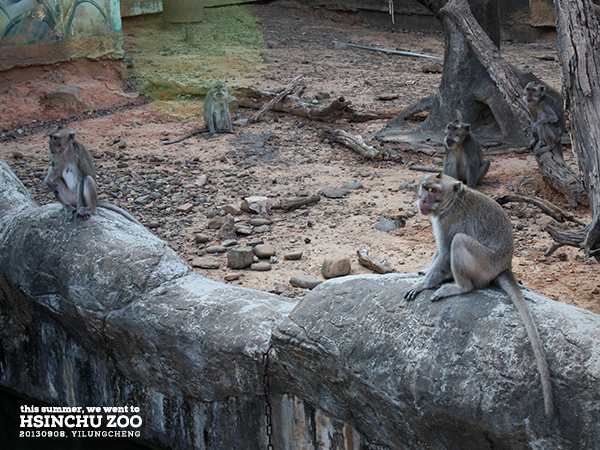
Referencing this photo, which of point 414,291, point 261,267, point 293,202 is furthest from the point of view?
point 293,202

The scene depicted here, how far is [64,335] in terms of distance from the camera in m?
5.80

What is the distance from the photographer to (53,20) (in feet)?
45.3

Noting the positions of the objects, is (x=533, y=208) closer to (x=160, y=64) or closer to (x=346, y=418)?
(x=346, y=418)

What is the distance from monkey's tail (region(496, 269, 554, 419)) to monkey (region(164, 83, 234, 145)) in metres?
9.24

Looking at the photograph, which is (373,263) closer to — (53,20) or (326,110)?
(326,110)

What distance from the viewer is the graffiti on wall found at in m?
13.2

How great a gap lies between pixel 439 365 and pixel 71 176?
410 cm

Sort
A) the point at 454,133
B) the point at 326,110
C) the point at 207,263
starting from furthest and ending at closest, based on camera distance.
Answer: the point at 326,110 < the point at 454,133 < the point at 207,263

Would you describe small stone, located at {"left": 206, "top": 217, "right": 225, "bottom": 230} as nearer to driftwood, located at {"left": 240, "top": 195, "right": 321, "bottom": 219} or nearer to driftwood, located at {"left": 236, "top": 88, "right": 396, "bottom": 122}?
driftwood, located at {"left": 240, "top": 195, "right": 321, "bottom": 219}

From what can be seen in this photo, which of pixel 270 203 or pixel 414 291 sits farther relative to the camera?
pixel 270 203

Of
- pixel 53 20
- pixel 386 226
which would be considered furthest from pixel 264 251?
pixel 53 20

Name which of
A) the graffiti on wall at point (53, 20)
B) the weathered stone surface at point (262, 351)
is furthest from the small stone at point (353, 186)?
the graffiti on wall at point (53, 20)

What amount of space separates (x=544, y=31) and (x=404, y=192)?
13.6 meters

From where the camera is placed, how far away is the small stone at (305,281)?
667cm
